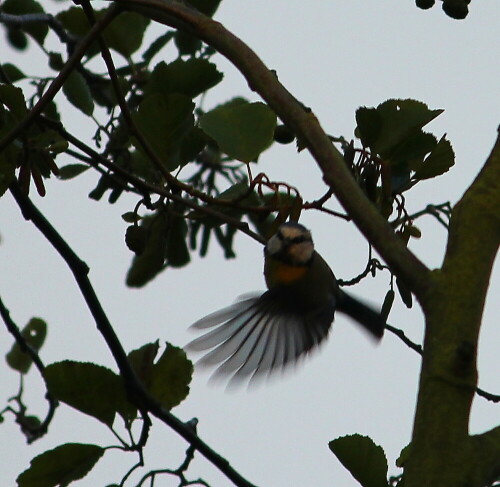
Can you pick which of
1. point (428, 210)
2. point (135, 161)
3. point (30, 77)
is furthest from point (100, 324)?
point (30, 77)

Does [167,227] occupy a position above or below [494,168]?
above

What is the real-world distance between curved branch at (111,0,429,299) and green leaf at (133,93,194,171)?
1.16 feet

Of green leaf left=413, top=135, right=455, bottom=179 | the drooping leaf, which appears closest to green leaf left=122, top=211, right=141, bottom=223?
the drooping leaf

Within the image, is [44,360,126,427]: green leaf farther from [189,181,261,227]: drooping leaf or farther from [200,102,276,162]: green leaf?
[200,102,276,162]: green leaf

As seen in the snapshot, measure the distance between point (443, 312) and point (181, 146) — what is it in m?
1.13

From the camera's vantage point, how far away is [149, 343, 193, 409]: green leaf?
224 cm

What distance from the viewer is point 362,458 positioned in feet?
6.29

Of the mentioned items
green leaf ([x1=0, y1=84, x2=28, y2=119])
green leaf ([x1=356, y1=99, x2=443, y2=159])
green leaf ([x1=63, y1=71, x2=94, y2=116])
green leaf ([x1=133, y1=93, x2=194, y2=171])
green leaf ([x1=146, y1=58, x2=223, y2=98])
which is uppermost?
green leaf ([x1=63, y1=71, x2=94, y2=116])

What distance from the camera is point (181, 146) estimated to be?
2283 millimetres

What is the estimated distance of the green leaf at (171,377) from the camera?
88.4 inches

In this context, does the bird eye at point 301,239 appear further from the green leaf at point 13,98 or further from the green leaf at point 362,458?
the green leaf at point 13,98

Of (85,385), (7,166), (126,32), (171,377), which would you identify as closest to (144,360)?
(171,377)

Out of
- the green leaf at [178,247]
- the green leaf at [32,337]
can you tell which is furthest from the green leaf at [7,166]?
the green leaf at [32,337]

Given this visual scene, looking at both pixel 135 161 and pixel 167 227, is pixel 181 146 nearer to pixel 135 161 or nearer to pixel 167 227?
pixel 167 227
